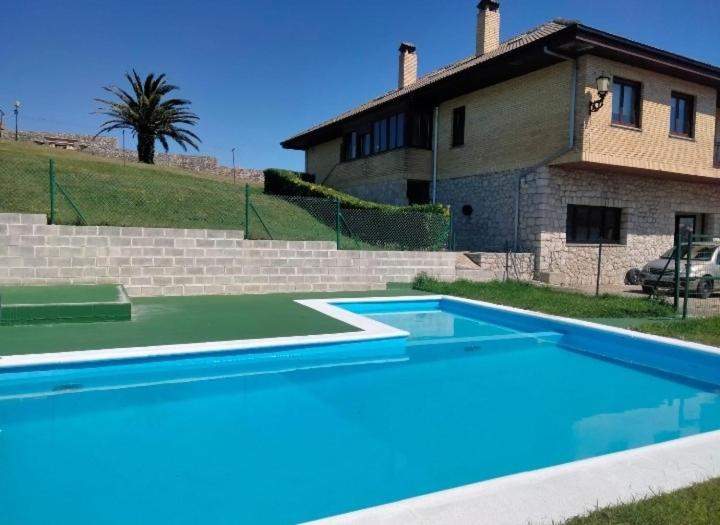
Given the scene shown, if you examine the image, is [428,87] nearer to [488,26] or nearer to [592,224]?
[488,26]

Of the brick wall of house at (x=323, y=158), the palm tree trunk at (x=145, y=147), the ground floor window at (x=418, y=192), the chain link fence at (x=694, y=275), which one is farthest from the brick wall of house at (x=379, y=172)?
the palm tree trunk at (x=145, y=147)

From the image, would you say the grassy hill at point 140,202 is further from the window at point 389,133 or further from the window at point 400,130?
the window at point 389,133

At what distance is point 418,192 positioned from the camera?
20953 millimetres

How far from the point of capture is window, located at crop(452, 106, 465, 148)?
18.5 m

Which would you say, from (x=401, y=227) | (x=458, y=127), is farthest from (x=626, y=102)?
(x=401, y=227)

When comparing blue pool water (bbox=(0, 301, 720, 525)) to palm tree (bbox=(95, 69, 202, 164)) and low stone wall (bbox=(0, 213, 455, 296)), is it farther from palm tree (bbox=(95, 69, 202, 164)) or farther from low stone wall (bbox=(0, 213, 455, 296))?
palm tree (bbox=(95, 69, 202, 164))

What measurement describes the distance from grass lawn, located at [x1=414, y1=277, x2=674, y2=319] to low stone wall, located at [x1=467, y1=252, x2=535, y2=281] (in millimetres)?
616

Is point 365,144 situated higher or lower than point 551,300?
higher

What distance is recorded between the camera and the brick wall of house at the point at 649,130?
14.1 m

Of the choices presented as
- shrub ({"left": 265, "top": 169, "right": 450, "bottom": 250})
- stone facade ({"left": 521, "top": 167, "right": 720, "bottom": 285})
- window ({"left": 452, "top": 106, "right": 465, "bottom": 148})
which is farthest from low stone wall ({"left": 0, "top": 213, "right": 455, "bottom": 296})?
window ({"left": 452, "top": 106, "right": 465, "bottom": 148})

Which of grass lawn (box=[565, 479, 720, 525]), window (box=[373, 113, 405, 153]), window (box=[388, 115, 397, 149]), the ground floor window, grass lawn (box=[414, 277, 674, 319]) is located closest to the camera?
grass lawn (box=[565, 479, 720, 525])

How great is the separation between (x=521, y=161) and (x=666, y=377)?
10.7m

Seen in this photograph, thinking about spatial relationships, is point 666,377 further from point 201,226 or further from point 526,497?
point 201,226

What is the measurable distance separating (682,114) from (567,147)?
16.8 feet
